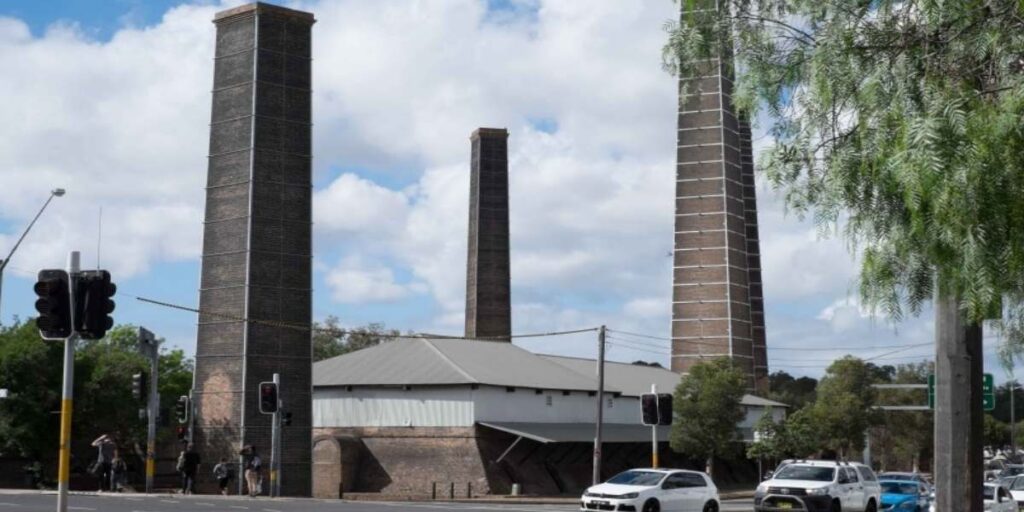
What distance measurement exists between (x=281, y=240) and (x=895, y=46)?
4731 centimetres

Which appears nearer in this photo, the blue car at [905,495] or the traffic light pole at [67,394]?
the traffic light pole at [67,394]

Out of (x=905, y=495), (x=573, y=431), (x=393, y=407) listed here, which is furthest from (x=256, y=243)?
(x=905, y=495)

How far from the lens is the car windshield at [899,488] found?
3816 centimetres

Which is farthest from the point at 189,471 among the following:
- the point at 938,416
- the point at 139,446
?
the point at 938,416

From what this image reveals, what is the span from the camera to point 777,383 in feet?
486

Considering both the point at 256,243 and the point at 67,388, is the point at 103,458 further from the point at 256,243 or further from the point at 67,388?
the point at 67,388

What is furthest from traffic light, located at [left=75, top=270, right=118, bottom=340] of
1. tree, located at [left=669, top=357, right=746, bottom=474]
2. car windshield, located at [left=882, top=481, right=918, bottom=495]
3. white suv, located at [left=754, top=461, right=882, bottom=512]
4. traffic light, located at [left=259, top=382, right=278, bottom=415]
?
tree, located at [left=669, top=357, right=746, bottom=474]

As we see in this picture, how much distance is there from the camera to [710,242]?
8712cm

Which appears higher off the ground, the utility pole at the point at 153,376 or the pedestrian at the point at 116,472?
the utility pole at the point at 153,376

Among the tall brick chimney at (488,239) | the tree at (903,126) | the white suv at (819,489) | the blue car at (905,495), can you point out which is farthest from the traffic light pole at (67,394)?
the tall brick chimney at (488,239)

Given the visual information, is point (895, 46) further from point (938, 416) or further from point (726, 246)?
point (726, 246)

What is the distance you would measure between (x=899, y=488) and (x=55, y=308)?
28901 mm

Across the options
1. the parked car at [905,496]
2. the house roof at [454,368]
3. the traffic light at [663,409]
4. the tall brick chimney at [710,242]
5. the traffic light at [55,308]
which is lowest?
the parked car at [905,496]

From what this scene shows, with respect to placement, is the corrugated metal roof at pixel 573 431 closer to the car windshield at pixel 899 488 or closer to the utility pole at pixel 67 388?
the car windshield at pixel 899 488
